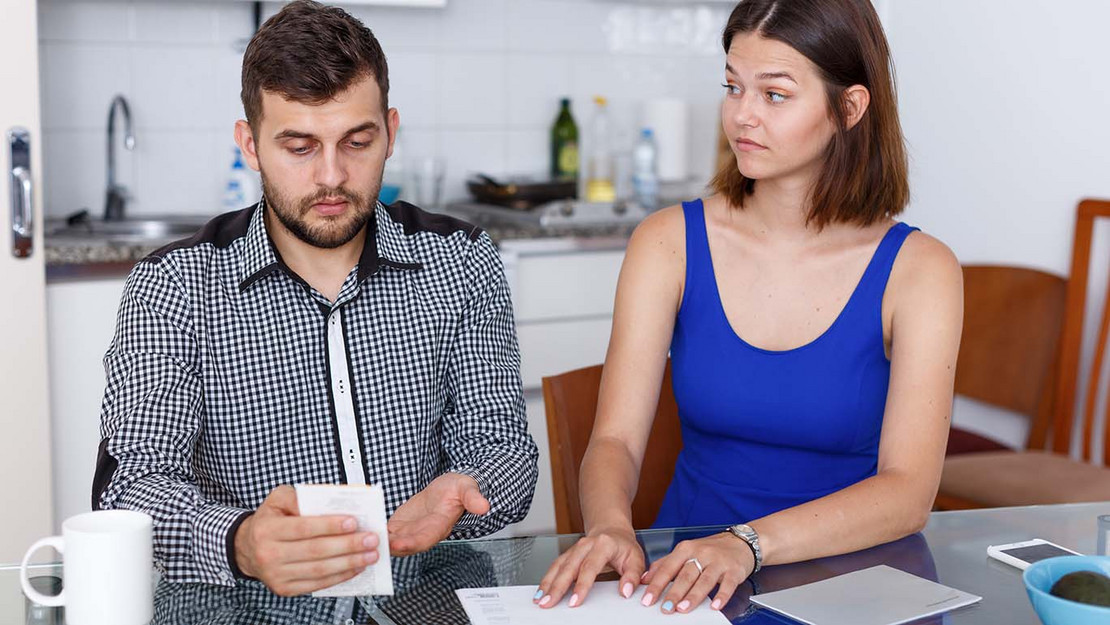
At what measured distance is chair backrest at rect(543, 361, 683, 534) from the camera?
1.62 meters

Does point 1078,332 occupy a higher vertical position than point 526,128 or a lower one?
lower

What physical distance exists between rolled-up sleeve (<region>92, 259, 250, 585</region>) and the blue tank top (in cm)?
67

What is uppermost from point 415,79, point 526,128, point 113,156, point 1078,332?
point 415,79

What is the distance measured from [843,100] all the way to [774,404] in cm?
42

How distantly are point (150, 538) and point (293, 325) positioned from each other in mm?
540

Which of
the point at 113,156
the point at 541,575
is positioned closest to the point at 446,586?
the point at 541,575

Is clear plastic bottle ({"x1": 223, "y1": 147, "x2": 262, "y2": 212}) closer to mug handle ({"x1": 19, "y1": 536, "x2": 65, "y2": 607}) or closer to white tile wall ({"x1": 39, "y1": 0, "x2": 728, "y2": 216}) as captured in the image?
white tile wall ({"x1": 39, "y1": 0, "x2": 728, "y2": 216})

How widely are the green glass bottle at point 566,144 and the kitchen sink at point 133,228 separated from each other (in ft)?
3.38

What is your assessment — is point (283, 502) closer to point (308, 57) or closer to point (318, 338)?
point (318, 338)

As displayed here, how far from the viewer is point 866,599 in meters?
1.16

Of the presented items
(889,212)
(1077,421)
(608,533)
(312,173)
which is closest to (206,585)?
(608,533)

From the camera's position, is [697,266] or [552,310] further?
[552,310]

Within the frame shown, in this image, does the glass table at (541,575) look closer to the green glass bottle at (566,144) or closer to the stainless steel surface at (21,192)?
the stainless steel surface at (21,192)

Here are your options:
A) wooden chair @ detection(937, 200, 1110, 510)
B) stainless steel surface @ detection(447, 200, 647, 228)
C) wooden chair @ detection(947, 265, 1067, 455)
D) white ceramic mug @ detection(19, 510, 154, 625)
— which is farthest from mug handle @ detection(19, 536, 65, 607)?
wooden chair @ detection(947, 265, 1067, 455)
